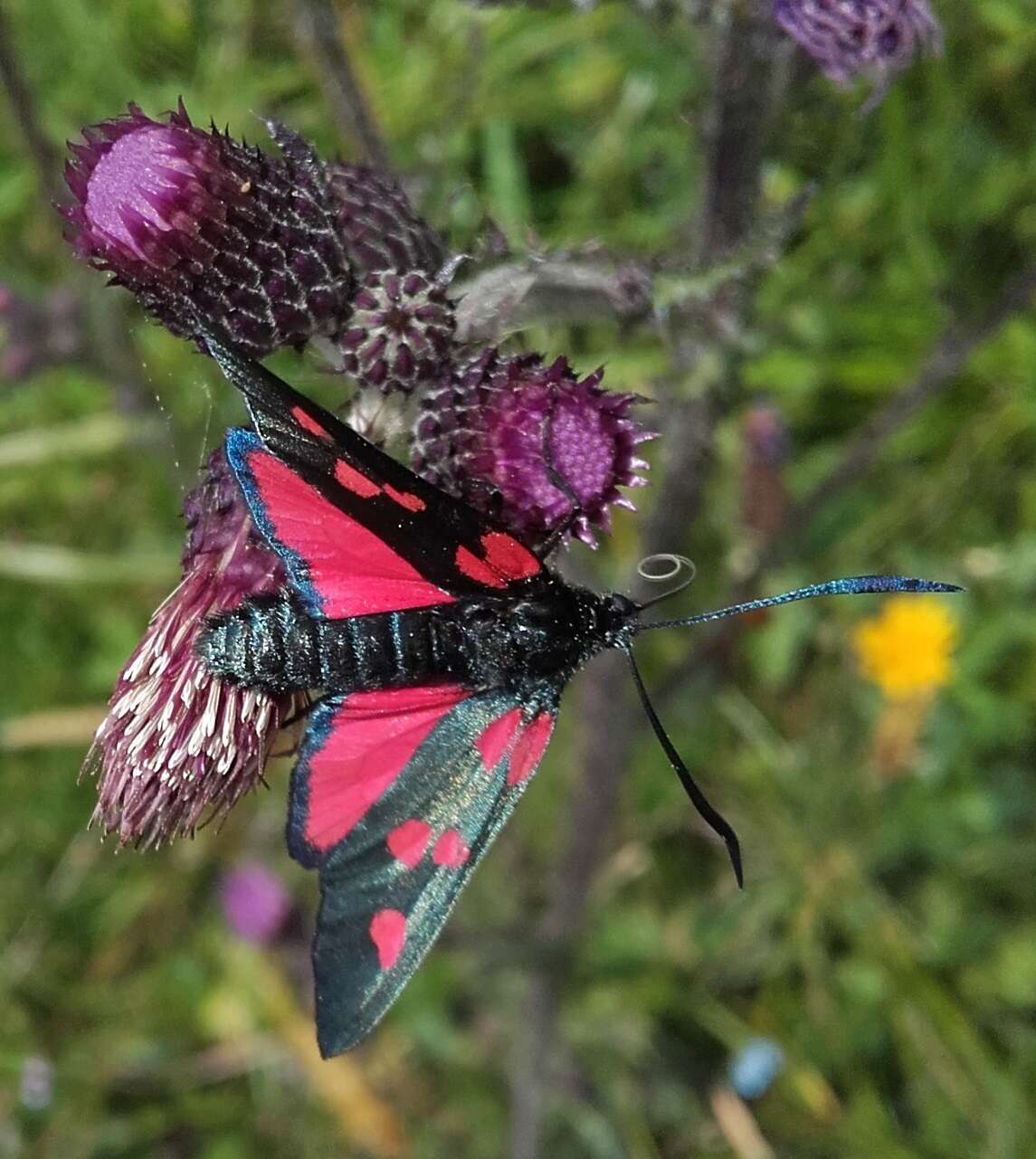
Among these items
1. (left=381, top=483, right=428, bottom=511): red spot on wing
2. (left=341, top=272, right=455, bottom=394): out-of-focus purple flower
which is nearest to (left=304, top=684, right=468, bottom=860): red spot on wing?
(left=381, top=483, right=428, bottom=511): red spot on wing

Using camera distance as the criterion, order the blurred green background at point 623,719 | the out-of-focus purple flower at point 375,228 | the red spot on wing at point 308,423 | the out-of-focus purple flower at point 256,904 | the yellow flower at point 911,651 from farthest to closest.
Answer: the out-of-focus purple flower at point 256,904 < the yellow flower at point 911,651 < the blurred green background at point 623,719 < the out-of-focus purple flower at point 375,228 < the red spot on wing at point 308,423

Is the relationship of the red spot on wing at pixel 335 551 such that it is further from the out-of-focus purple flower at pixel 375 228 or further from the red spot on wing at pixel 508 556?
the out-of-focus purple flower at pixel 375 228

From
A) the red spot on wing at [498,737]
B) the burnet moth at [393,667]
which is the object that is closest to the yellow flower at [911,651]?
the burnet moth at [393,667]

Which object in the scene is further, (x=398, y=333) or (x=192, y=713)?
(x=398, y=333)

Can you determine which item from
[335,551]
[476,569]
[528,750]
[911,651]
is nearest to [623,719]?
[911,651]

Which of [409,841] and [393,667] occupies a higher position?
[393,667]

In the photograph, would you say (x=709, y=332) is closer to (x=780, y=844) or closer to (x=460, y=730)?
(x=460, y=730)

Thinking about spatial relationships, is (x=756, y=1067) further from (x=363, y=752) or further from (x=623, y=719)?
(x=363, y=752)
